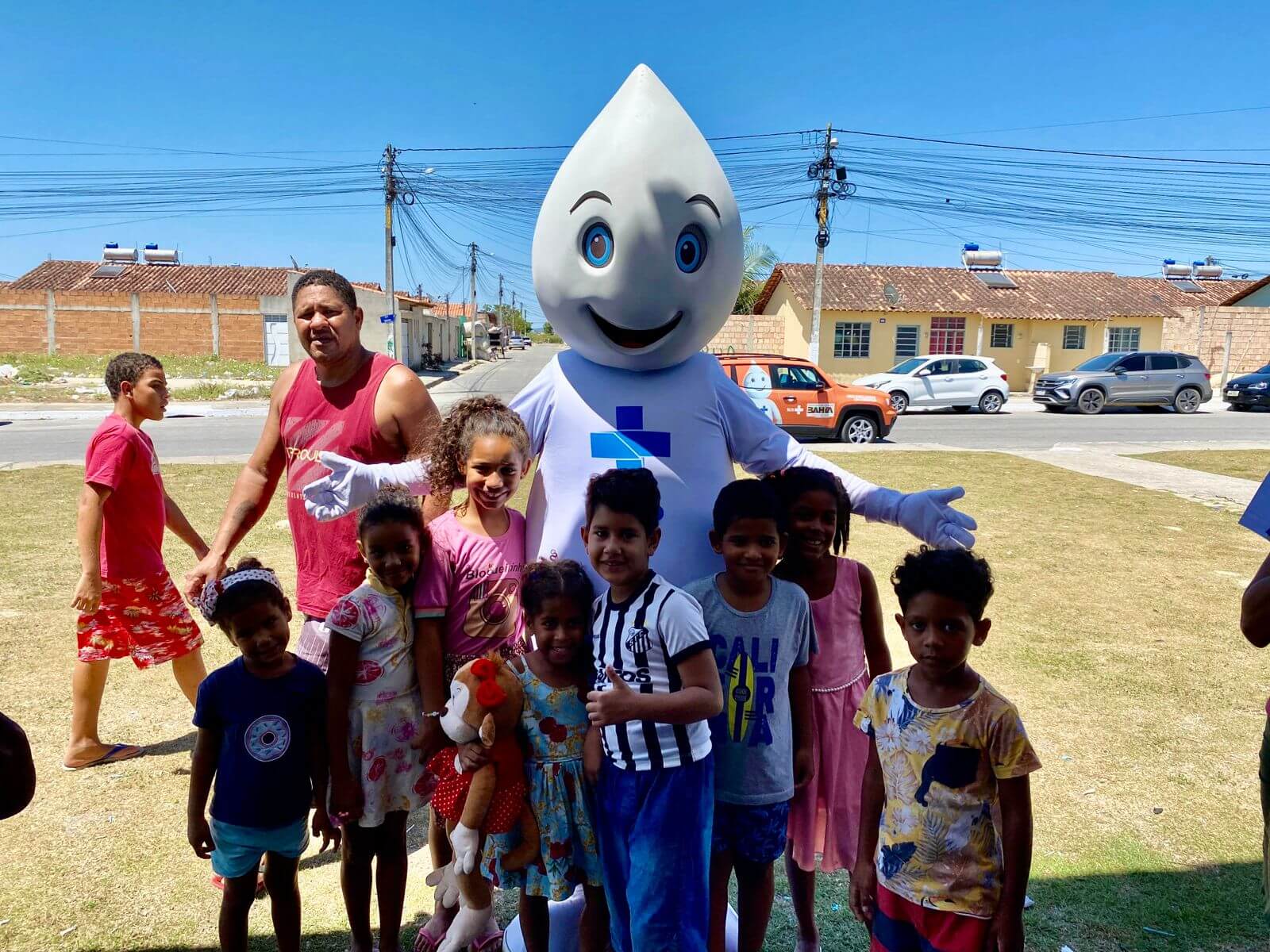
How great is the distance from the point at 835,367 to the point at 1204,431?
10593mm

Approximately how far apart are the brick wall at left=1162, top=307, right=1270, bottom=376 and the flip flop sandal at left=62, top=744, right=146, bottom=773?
30.2m

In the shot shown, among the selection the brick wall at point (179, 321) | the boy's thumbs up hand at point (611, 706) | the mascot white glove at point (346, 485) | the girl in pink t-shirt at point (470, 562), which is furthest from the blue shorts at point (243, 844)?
the brick wall at point (179, 321)

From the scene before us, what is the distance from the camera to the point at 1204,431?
15.8m

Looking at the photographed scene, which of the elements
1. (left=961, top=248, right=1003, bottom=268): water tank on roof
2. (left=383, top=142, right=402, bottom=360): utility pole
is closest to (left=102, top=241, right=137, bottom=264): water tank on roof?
(left=383, top=142, right=402, bottom=360): utility pole

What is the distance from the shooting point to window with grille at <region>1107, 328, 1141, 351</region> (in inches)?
1056

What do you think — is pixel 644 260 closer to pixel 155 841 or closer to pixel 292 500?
pixel 292 500

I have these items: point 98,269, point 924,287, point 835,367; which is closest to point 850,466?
point 835,367

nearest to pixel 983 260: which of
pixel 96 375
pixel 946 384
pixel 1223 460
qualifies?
pixel 946 384

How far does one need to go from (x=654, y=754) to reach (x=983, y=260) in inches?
1230

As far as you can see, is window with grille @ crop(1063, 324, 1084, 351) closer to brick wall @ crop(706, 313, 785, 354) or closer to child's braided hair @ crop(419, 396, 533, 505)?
brick wall @ crop(706, 313, 785, 354)

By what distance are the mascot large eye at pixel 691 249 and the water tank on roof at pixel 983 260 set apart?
30011 millimetres

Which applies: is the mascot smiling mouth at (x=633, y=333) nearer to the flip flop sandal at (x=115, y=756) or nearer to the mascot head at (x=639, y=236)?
the mascot head at (x=639, y=236)

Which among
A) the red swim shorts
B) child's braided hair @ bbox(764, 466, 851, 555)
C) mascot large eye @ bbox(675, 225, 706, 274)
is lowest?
the red swim shorts

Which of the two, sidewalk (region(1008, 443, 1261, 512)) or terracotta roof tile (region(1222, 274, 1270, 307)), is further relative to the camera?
terracotta roof tile (region(1222, 274, 1270, 307))
